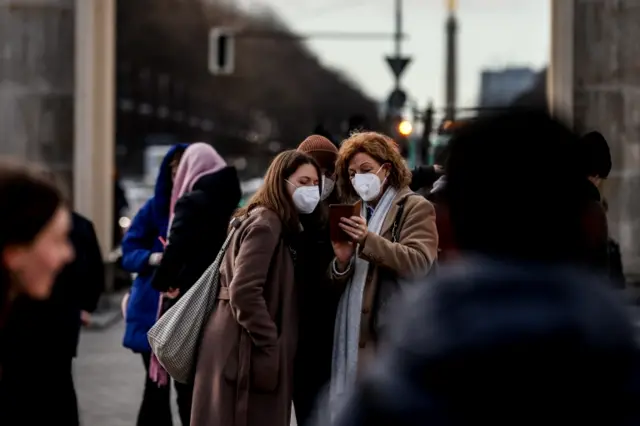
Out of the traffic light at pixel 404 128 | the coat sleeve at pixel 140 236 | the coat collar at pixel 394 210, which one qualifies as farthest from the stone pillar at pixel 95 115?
the coat collar at pixel 394 210

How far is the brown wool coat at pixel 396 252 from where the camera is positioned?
581cm

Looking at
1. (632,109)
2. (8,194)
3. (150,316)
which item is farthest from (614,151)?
(8,194)

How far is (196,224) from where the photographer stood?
7.04 meters

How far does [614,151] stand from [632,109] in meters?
0.49

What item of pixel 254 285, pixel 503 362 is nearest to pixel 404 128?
pixel 254 285

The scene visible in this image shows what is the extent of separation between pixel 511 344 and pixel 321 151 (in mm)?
4831

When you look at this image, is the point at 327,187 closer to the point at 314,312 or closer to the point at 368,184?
the point at 368,184

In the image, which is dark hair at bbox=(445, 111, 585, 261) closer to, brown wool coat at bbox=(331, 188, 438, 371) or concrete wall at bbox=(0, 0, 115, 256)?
brown wool coat at bbox=(331, 188, 438, 371)

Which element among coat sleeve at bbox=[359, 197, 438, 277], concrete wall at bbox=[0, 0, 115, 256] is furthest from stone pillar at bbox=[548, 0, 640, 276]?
coat sleeve at bbox=[359, 197, 438, 277]

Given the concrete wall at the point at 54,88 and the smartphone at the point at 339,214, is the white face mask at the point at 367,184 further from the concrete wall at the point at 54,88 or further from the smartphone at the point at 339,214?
the concrete wall at the point at 54,88

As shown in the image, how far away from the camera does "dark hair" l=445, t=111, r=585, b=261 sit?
2.27 metres

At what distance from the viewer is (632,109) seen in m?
15.2

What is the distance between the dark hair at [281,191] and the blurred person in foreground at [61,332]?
2.86 ft

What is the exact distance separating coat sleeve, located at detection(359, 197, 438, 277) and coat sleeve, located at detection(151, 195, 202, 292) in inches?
53.1
